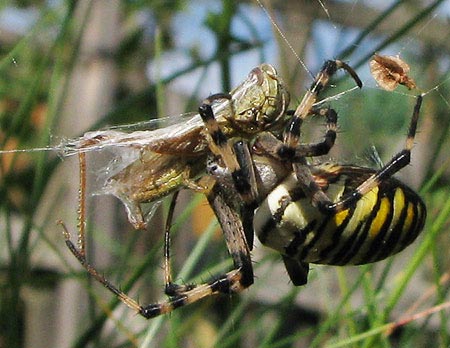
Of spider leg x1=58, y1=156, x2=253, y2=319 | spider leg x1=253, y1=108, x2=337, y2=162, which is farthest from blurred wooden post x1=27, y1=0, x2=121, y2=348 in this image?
spider leg x1=253, y1=108, x2=337, y2=162

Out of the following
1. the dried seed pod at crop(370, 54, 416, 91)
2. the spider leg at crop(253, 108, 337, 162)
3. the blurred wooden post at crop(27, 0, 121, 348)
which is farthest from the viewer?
the blurred wooden post at crop(27, 0, 121, 348)

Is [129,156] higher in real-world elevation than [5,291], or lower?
higher

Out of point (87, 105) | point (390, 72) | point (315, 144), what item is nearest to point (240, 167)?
point (315, 144)

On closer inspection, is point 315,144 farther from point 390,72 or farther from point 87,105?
point 87,105

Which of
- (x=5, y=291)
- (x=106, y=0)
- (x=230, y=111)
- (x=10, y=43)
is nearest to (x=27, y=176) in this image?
(x=10, y=43)

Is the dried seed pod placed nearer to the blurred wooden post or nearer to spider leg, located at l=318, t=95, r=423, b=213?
spider leg, located at l=318, t=95, r=423, b=213

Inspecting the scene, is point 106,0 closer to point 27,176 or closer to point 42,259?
point 27,176
